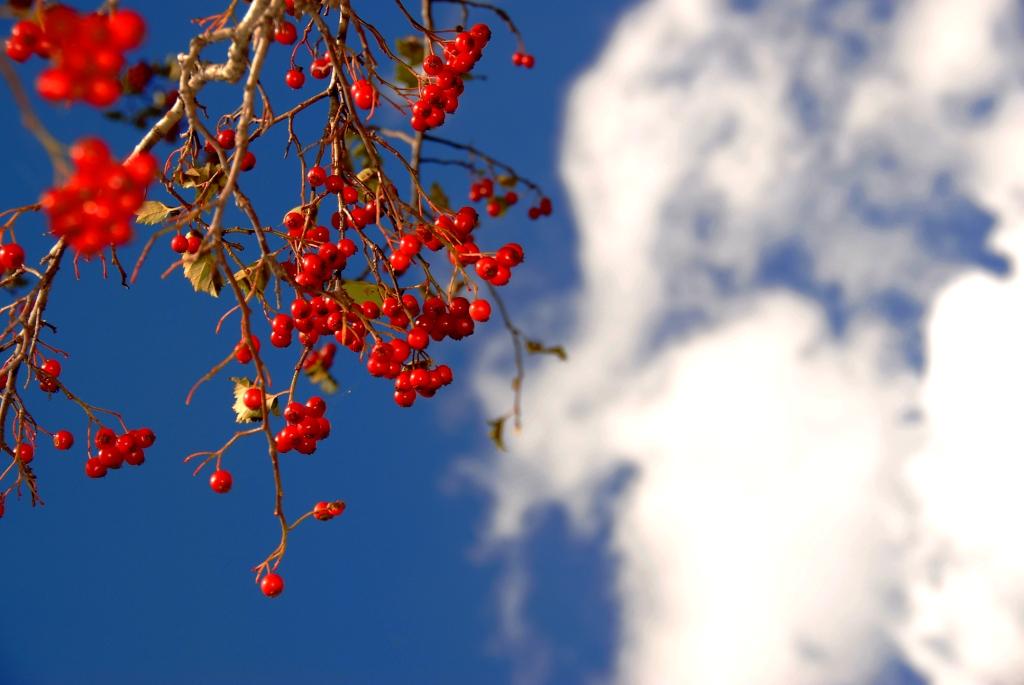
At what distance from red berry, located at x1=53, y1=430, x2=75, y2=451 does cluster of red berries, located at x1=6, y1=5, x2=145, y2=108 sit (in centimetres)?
143

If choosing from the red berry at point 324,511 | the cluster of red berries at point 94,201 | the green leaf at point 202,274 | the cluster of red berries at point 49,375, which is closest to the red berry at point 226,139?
the green leaf at point 202,274

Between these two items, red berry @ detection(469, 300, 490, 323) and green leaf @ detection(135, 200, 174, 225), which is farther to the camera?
green leaf @ detection(135, 200, 174, 225)

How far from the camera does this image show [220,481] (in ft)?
7.35

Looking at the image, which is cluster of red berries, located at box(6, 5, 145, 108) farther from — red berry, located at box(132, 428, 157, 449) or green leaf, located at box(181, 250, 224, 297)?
red berry, located at box(132, 428, 157, 449)

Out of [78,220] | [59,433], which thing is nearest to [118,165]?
[78,220]

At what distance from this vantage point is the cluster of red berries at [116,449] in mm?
2479

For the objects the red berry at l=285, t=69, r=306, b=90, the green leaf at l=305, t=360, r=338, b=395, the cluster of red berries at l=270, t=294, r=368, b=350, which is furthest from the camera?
the green leaf at l=305, t=360, r=338, b=395

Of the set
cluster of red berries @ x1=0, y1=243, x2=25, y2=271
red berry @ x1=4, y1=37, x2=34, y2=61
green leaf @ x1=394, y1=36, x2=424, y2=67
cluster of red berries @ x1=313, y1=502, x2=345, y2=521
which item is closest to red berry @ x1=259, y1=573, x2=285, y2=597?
cluster of red berries @ x1=313, y1=502, x2=345, y2=521

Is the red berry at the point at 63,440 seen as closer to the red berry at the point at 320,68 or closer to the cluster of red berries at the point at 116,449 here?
the cluster of red berries at the point at 116,449

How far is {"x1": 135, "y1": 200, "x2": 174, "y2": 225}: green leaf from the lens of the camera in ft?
8.20

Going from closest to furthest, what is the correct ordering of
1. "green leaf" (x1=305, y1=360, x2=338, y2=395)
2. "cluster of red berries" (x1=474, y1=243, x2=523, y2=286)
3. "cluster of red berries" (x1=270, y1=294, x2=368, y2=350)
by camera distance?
"cluster of red berries" (x1=270, y1=294, x2=368, y2=350) → "cluster of red berries" (x1=474, y1=243, x2=523, y2=286) → "green leaf" (x1=305, y1=360, x2=338, y2=395)

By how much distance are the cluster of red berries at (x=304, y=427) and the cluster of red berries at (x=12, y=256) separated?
2.44 feet

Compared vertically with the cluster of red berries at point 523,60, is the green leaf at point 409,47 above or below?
below

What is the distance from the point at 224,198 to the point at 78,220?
1.03 ft
